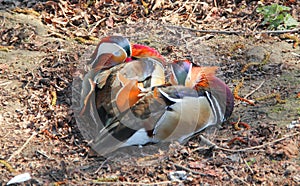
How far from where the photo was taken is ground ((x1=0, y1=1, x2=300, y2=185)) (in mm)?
3850

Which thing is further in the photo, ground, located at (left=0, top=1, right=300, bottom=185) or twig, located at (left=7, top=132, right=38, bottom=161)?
twig, located at (left=7, top=132, right=38, bottom=161)

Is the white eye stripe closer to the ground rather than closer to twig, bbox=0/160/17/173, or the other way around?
the ground

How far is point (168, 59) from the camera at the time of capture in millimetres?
5281

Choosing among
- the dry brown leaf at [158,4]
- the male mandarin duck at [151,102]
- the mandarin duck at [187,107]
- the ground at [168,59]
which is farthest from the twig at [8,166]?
the dry brown leaf at [158,4]

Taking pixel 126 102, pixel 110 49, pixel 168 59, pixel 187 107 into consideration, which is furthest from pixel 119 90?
pixel 168 59

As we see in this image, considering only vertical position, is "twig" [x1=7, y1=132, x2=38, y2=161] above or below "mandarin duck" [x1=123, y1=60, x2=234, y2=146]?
below

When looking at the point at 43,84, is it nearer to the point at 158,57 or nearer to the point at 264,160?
the point at 158,57

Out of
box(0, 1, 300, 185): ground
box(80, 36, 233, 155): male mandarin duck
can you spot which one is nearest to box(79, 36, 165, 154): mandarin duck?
box(80, 36, 233, 155): male mandarin duck

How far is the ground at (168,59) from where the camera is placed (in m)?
3.85

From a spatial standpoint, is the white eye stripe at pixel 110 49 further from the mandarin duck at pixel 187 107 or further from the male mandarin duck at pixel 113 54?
the mandarin duck at pixel 187 107

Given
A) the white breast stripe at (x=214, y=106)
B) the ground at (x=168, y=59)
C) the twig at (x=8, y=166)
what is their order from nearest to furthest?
the ground at (x=168, y=59)
the twig at (x=8, y=166)
the white breast stripe at (x=214, y=106)

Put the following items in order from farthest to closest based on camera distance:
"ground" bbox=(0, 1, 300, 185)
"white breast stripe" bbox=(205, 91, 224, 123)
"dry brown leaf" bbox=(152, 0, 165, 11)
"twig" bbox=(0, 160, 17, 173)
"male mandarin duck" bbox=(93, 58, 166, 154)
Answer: "dry brown leaf" bbox=(152, 0, 165, 11) < "white breast stripe" bbox=(205, 91, 224, 123) < "male mandarin duck" bbox=(93, 58, 166, 154) < "twig" bbox=(0, 160, 17, 173) < "ground" bbox=(0, 1, 300, 185)

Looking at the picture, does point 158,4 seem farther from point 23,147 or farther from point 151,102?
point 23,147

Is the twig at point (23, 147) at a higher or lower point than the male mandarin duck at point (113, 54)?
lower
